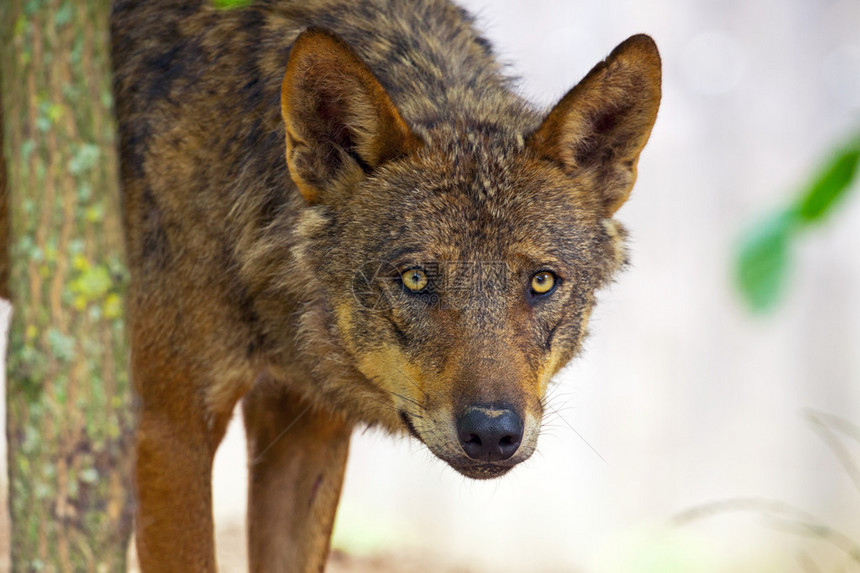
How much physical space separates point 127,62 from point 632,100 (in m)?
1.80

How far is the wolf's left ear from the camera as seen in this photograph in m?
3.03

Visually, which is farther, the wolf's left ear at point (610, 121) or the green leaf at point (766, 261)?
the wolf's left ear at point (610, 121)

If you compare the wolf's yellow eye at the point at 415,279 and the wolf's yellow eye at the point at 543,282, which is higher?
the wolf's yellow eye at the point at 543,282

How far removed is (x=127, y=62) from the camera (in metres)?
3.57

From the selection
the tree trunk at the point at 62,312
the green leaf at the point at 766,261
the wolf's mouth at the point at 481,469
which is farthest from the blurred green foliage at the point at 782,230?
the wolf's mouth at the point at 481,469

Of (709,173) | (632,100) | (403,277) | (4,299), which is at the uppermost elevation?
(632,100)

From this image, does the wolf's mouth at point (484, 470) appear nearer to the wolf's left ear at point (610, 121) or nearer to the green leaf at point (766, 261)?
the wolf's left ear at point (610, 121)

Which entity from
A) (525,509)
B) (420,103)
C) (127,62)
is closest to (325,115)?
(420,103)

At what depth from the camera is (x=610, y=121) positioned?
3.23 metres

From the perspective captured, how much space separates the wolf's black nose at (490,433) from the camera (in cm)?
260

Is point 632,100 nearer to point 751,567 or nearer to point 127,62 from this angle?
point 127,62

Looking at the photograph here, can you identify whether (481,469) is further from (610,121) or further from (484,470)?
(610,121)

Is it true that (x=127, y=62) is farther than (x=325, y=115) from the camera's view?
Yes

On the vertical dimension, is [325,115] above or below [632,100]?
below
